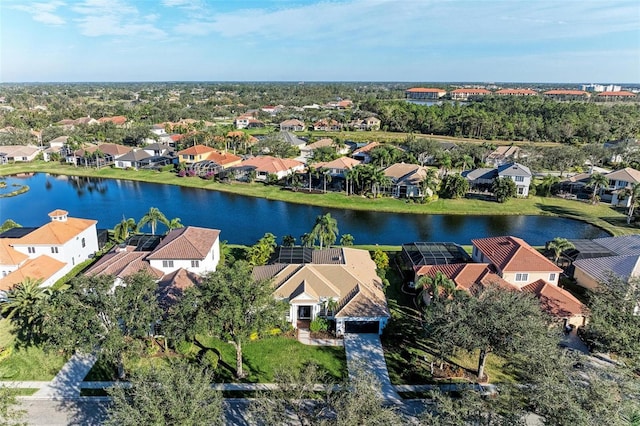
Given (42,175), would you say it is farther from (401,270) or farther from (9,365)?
(401,270)

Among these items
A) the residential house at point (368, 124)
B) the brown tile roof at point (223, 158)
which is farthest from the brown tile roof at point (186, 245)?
the residential house at point (368, 124)

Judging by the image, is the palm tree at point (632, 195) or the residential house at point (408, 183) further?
the residential house at point (408, 183)

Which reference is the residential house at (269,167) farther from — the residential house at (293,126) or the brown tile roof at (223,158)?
the residential house at (293,126)

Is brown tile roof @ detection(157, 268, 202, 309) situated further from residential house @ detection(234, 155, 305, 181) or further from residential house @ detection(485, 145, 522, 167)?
residential house @ detection(485, 145, 522, 167)

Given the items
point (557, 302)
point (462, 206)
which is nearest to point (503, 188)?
point (462, 206)

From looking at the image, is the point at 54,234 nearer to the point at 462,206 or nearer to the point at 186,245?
the point at 186,245

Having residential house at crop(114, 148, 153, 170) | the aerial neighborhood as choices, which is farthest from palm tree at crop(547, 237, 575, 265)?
residential house at crop(114, 148, 153, 170)
